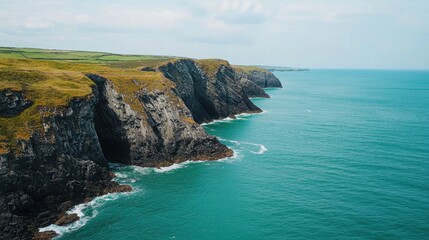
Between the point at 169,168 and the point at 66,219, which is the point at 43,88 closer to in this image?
the point at 66,219

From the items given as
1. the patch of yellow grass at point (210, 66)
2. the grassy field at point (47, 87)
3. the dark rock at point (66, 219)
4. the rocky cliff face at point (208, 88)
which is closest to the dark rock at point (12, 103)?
the grassy field at point (47, 87)

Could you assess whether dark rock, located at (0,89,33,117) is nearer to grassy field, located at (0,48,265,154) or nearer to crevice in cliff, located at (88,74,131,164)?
grassy field, located at (0,48,265,154)

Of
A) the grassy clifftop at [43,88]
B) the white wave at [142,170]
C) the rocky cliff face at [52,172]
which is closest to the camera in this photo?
the rocky cliff face at [52,172]

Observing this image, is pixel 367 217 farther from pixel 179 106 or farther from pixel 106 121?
pixel 106 121

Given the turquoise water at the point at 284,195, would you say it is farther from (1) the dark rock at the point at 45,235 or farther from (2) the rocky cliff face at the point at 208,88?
(2) the rocky cliff face at the point at 208,88

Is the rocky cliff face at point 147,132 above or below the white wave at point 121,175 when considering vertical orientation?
above

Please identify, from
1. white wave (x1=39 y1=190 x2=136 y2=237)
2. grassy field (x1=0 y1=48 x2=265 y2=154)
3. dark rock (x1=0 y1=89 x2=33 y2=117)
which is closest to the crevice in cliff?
grassy field (x1=0 y1=48 x2=265 y2=154)
